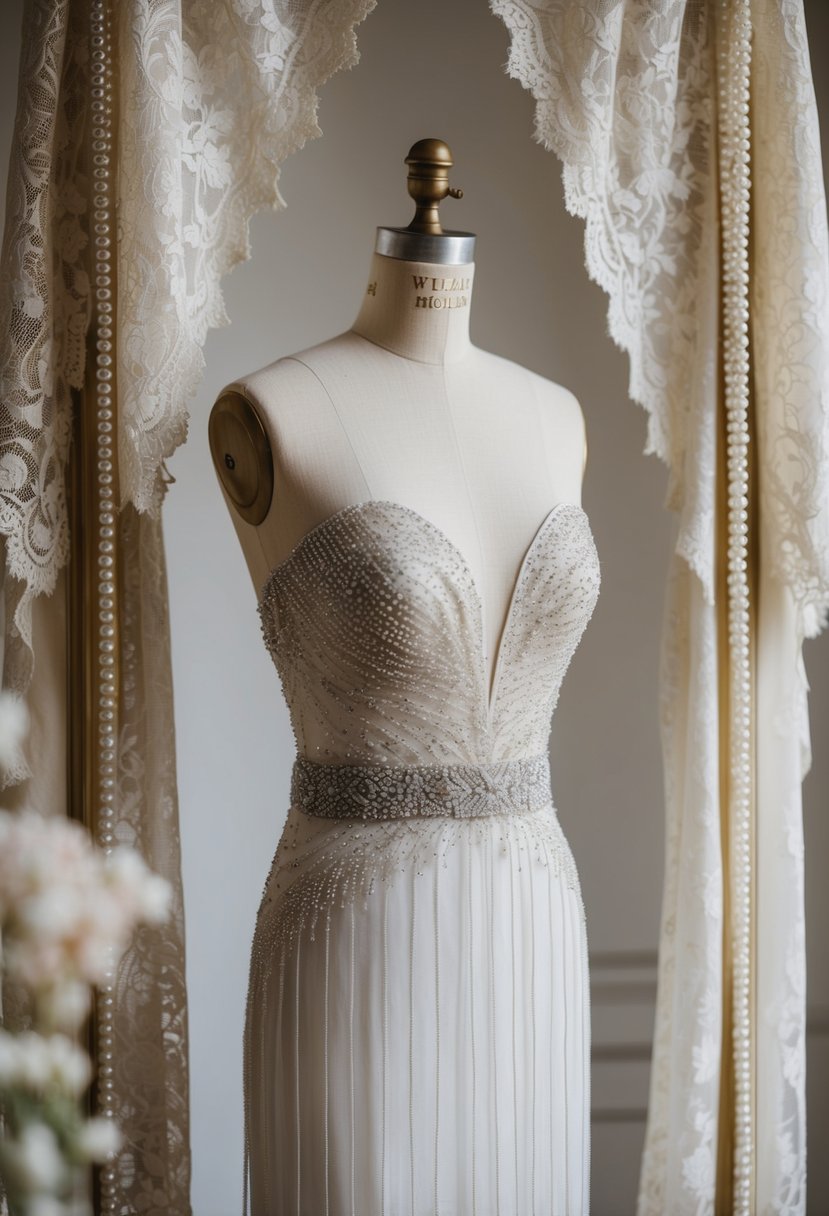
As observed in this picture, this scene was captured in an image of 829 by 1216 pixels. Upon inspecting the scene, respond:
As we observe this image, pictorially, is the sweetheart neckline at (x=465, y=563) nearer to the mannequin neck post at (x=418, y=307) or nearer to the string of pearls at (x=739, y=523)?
the mannequin neck post at (x=418, y=307)

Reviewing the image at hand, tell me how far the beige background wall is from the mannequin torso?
0.69 m

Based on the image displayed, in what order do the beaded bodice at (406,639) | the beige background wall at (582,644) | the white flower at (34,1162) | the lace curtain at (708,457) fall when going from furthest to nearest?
the beige background wall at (582,644), the lace curtain at (708,457), the beaded bodice at (406,639), the white flower at (34,1162)

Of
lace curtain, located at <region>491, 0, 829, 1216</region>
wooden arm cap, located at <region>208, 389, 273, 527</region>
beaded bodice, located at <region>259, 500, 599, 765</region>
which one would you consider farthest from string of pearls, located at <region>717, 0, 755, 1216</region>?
wooden arm cap, located at <region>208, 389, 273, 527</region>

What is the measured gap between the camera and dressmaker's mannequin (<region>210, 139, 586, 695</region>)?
1274 mm

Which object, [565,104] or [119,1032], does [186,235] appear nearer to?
[565,104]

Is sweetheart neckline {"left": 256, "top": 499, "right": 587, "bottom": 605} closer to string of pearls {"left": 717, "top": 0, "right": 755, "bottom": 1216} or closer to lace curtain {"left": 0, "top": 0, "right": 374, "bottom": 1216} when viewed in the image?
lace curtain {"left": 0, "top": 0, "right": 374, "bottom": 1216}

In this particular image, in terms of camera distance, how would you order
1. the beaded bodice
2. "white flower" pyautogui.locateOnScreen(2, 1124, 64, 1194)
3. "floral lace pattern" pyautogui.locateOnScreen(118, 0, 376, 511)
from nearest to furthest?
"white flower" pyautogui.locateOnScreen(2, 1124, 64, 1194), the beaded bodice, "floral lace pattern" pyautogui.locateOnScreen(118, 0, 376, 511)

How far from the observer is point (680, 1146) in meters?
1.66

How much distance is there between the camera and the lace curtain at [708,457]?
1557 mm

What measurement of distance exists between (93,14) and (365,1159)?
129cm

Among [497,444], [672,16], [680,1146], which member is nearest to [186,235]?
[497,444]

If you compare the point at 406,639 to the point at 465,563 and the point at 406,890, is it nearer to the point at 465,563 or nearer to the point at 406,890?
the point at 465,563

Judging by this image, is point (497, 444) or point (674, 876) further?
point (674, 876)

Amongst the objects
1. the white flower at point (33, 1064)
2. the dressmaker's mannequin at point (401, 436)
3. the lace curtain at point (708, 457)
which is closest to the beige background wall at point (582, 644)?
the lace curtain at point (708, 457)
